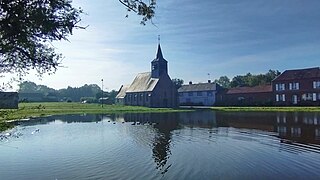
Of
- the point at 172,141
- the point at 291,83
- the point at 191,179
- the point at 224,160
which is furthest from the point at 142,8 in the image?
the point at 291,83

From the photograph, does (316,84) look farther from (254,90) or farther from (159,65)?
(159,65)

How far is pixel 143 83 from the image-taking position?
103 metres

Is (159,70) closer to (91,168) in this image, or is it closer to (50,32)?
(91,168)

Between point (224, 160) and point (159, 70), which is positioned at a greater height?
point (159, 70)

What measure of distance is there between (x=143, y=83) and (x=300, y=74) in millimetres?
45284

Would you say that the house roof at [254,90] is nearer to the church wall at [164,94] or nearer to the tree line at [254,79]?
the church wall at [164,94]

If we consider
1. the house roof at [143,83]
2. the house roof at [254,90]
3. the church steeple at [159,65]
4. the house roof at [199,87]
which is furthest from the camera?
the house roof at [199,87]

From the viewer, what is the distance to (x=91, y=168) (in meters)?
15.1

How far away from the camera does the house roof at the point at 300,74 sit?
72.4m

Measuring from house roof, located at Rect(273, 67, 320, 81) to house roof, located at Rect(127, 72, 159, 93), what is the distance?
3438cm

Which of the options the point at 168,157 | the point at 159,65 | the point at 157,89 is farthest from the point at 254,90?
the point at 168,157

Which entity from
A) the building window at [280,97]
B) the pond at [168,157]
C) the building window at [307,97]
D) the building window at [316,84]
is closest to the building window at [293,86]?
the building window at [280,97]

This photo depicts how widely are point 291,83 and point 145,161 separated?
6589 cm

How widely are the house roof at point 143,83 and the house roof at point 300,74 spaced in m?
34.4
